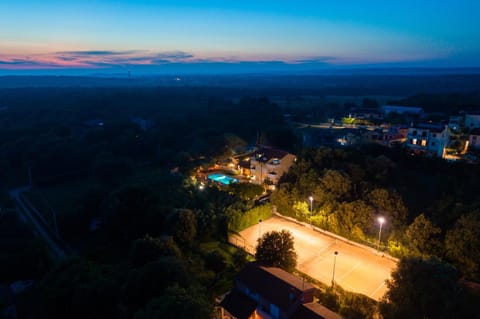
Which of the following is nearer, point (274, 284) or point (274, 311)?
point (274, 311)

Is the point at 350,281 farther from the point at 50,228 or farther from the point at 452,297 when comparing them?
the point at 50,228

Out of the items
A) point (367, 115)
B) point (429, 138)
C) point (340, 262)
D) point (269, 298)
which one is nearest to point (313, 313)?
point (269, 298)

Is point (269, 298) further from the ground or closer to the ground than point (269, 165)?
closer to the ground

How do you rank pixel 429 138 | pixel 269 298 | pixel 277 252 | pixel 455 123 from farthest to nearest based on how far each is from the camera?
pixel 455 123 → pixel 429 138 → pixel 277 252 → pixel 269 298

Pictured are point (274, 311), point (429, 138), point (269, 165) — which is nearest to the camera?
point (274, 311)

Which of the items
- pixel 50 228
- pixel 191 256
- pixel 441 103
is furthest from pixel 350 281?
pixel 441 103

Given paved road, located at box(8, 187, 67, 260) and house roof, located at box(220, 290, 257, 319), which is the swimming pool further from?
house roof, located at box(220, 290, 257, 319)

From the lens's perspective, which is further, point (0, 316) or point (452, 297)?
point (0, 316)

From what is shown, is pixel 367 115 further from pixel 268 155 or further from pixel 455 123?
pixel 268 155
